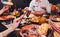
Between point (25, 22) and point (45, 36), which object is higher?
point (25, 22)

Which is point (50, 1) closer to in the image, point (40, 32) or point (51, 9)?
point (51, 9)

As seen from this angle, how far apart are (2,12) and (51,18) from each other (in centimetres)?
48

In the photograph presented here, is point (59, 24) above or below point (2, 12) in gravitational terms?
below

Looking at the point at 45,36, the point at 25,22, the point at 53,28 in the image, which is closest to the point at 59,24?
the point at 53,28

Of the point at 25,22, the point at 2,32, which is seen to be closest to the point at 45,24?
the point at 25,22

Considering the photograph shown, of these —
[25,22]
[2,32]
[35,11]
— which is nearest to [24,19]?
[25,22]

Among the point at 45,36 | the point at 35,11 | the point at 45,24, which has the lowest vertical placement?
the point at 45,36

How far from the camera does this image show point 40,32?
1.17m

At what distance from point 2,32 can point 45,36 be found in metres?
0.40

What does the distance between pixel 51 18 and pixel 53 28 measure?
0.11 metres

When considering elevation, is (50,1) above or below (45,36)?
above

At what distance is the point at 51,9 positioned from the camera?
1253mm

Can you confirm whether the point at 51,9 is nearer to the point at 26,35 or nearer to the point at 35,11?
the point at 35,11

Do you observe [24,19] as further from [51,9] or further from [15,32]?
[51,9]
